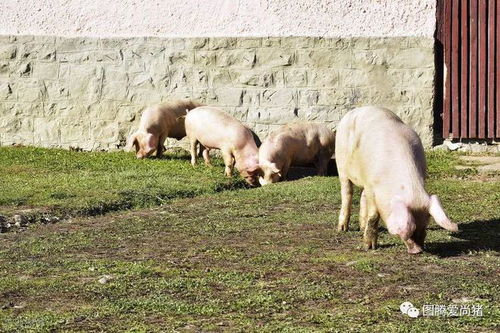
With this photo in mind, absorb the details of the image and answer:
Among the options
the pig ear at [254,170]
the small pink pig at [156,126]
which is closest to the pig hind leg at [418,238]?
the pig ear at [254,170]

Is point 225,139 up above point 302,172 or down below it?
above

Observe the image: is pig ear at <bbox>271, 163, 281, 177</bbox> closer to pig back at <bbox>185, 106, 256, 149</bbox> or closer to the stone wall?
pig back at <bbox>185, 106, 256, 149</bbox>

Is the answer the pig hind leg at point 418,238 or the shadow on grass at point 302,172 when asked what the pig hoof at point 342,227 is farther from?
the shadow on grass at point 302,172

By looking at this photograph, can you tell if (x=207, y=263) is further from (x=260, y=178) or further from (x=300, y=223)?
(x=260, y=178)

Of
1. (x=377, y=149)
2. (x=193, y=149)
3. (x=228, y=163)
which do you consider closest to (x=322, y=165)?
(x=228, y=163)

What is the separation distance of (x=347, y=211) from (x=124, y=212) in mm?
2561

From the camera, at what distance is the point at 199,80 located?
47.3ft

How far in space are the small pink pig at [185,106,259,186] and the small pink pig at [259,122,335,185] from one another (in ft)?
0.59

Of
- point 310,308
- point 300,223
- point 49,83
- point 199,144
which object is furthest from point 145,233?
point 49,83

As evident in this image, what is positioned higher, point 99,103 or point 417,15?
point 417,15

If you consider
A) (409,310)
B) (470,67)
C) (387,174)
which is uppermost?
(470,67)

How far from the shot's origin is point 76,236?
8.91m

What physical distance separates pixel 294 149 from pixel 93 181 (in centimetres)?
237

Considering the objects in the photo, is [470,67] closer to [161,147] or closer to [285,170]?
[285,170]
